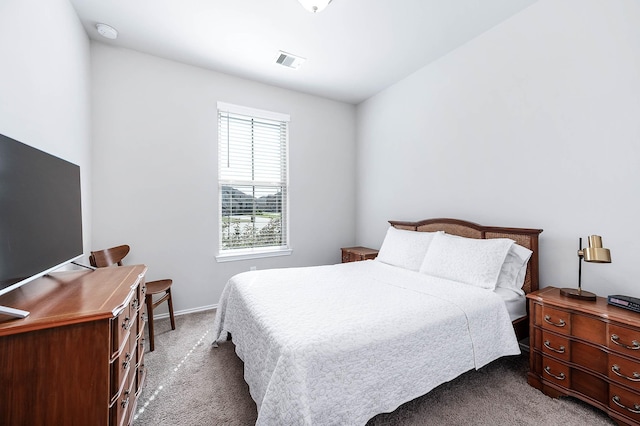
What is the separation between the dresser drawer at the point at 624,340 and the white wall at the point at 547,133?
0.54 metres

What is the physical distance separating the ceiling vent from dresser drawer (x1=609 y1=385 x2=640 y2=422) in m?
3.67

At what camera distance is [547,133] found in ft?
7.20

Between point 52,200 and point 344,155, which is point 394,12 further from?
point 52,200

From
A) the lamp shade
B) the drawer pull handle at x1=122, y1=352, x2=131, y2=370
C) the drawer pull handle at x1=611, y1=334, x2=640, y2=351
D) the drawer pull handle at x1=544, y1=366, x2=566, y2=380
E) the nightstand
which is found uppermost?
the lamp shade

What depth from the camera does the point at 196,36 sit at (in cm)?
262

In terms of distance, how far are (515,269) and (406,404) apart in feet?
4.67

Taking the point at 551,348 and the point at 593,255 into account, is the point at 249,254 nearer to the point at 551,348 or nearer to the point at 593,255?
the point at 551,348

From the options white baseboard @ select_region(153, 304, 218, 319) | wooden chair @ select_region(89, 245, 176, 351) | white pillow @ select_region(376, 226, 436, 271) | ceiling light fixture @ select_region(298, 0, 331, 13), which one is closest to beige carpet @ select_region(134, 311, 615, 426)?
wooden chair @ select_region(89, 245, 176, 351)

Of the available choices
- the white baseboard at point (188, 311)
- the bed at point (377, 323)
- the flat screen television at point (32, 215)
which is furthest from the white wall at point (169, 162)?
the flat screen television at point (32, 215)

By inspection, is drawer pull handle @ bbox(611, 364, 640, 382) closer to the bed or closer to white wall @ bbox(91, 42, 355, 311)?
the bed

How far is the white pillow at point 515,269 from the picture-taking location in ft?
7.14

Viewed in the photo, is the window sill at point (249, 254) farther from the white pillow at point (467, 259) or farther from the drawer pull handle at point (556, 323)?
the drawer pull handle at point (556, 323)

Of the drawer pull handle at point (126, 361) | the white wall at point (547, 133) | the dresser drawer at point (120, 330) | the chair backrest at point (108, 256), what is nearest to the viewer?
the dresser drawer at point (120, 330)

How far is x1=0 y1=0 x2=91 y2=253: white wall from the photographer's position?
1404 mm
